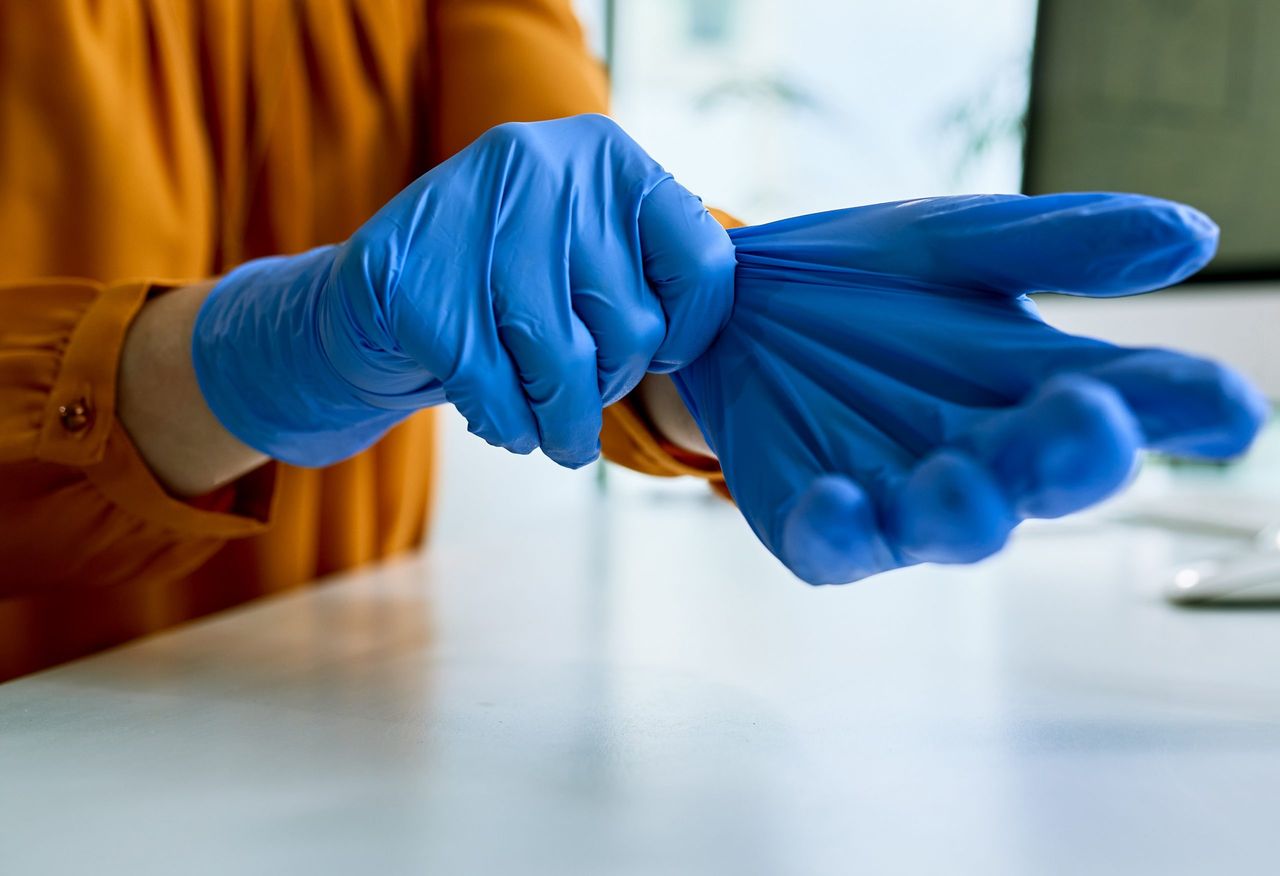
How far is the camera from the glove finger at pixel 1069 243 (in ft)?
1.13

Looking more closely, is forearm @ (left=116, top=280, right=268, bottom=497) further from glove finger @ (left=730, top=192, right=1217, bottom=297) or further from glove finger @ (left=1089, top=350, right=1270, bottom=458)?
glove finger @ (left=1089, top=350, right=1270, bottom=458)

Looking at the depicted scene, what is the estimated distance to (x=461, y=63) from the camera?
861mm

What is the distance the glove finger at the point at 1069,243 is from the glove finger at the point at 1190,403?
0.18ft

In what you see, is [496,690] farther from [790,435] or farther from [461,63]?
[461,63]

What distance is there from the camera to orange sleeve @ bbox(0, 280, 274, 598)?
54 centimetres

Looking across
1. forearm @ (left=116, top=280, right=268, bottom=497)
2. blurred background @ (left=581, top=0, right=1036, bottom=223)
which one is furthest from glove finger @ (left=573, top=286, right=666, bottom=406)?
blurred background @ (left=581, top=0, right=1036, bottom=223)

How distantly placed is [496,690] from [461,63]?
0.61 meters

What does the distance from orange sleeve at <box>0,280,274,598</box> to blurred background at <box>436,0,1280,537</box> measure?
687mm

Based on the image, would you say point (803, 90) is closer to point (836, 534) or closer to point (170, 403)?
point (170, 403)

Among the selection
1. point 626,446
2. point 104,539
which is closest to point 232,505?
point 104,539

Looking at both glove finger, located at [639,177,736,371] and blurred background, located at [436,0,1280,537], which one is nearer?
glove finger, located at [639,177,736,371]

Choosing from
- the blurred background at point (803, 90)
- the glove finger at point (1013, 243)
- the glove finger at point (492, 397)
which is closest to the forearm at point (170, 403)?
the glove finger at point (492, 397)

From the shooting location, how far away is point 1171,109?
2.43ft

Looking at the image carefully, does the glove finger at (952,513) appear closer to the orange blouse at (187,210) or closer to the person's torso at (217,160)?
the orange blouse at (187,210)
